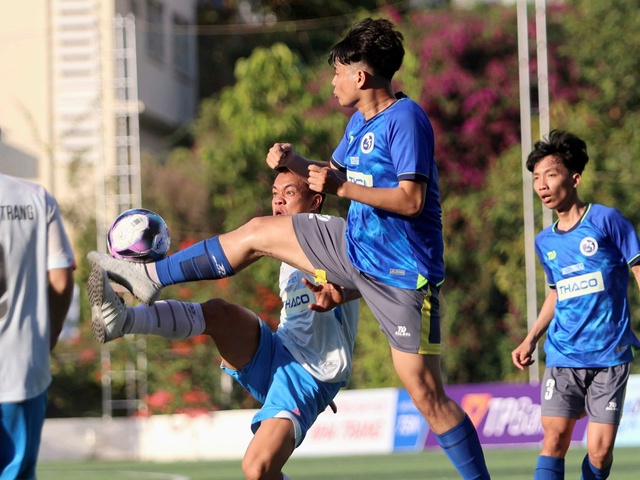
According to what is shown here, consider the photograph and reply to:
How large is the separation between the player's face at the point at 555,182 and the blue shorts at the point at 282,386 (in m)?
1.91

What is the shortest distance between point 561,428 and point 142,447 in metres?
11.0

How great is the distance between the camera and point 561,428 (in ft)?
24.6

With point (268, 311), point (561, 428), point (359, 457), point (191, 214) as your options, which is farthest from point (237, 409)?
point (561, 428)

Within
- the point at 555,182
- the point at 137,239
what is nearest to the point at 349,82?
the point at 137,239

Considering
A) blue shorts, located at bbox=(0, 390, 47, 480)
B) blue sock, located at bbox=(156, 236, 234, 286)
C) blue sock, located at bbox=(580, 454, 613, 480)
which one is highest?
blue sock, located at bbox=(156, 236, 234, 286)

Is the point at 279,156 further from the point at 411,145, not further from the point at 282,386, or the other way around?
the point at 282,386

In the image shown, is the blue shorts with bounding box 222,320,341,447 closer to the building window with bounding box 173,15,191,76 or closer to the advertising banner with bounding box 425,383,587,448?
the advertising banner with bounding box 425,383,587,448

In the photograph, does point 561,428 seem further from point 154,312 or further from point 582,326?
point 154,312

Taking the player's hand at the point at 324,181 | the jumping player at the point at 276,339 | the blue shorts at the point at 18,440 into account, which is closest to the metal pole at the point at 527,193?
the jumping player at the point at 276,339

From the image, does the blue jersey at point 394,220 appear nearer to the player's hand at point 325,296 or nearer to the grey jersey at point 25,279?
the player's hand at point 325,296

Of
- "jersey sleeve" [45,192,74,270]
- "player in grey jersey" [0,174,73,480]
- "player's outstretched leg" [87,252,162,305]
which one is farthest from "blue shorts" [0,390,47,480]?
"player's outstretched leg" [87,252,162,305]

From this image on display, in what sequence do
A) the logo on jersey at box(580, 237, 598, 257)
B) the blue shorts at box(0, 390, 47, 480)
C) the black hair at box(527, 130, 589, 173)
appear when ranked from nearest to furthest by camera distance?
the blue shorts at box(0, 390, 47, 480) < the logo on jersey at box(580, 237, 598, 257) < the black hair at box(527, 130, 589, 173)

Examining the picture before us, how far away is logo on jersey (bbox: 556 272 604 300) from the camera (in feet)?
24.9

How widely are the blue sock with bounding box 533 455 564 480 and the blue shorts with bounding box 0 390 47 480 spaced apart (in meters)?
3.46
